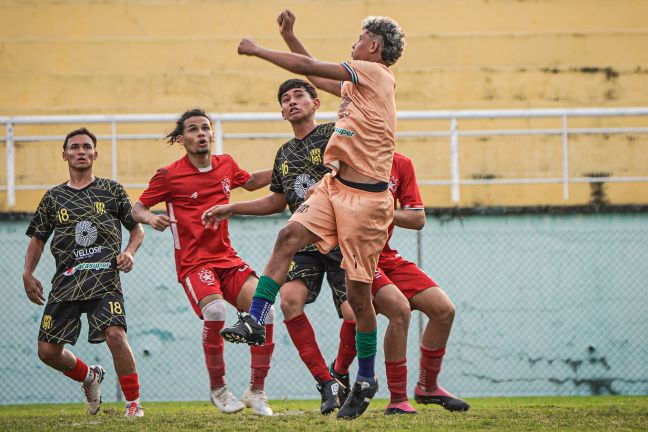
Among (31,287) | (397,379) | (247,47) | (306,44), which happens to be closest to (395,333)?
(397,379)

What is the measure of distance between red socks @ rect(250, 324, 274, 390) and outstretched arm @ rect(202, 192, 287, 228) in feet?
2.72

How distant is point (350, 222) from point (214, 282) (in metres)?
1.72

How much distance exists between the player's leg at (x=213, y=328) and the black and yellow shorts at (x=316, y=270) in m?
0.53

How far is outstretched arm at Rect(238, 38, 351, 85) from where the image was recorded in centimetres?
587

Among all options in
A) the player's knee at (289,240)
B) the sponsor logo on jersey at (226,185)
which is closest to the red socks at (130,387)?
the sponsor logo on jersey at (226,185)

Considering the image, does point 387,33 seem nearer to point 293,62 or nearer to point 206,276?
point 293,62

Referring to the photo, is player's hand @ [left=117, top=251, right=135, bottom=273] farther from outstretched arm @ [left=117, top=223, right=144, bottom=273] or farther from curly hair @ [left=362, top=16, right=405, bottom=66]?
curly hair @ [left=362, top=16, right=405, bottom=66]

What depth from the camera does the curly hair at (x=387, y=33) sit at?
650cm

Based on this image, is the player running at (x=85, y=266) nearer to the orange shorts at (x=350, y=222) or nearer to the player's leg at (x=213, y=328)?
the player's leg at (x=213, y=328)

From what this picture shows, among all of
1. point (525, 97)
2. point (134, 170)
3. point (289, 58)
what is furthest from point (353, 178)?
point (525, 97)

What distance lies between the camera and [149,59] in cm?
1587

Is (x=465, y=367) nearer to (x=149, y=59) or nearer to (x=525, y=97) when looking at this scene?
(x=525, y=97)

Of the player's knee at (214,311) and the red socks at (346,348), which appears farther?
the red socks at (346,348)

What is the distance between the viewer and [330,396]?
284 inches
